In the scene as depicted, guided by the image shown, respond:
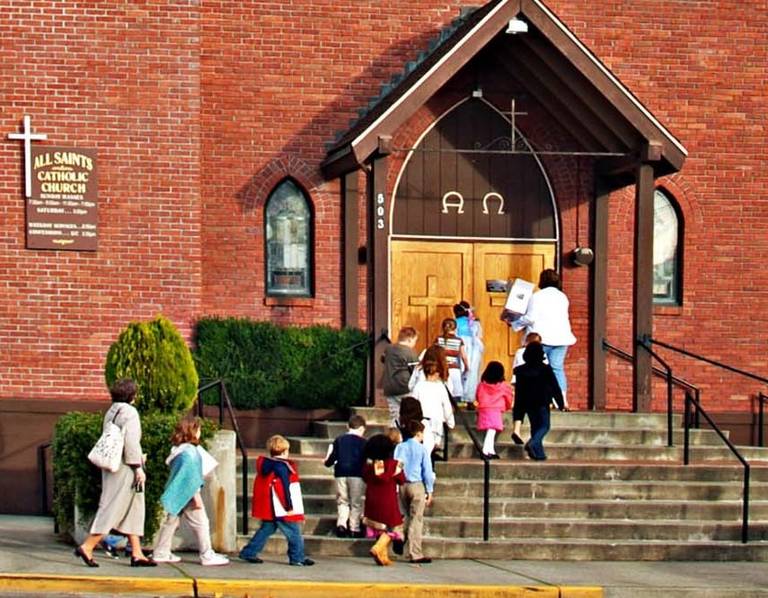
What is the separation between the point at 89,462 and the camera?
50.4ft

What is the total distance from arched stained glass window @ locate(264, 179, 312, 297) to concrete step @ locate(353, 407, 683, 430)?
1.99m

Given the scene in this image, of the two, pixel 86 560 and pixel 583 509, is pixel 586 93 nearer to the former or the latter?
pixel 583 509

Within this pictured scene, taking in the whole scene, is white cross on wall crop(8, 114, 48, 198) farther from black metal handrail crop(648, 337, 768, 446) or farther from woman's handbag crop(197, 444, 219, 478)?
black metal handrail crop(648, 337, 768, 446)

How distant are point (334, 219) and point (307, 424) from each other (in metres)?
2.46

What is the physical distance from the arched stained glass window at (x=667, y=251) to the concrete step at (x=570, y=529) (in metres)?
4.46

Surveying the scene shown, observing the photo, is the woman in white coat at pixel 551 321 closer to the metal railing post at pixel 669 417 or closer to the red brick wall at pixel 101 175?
the metal railing post at pixel 669 417

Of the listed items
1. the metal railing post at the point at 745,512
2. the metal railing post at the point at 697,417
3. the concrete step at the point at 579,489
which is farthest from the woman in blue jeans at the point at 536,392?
the metal railing post at the point at 697,417

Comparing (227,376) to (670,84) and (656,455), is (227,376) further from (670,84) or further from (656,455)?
(670,84)

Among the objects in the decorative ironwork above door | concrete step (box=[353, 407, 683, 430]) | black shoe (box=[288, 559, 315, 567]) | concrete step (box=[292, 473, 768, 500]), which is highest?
the decorative ironwork above door

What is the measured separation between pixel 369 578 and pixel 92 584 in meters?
2.35

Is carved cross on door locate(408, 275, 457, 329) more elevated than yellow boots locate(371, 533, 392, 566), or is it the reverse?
carved cross on door locate(408, 275, 457, 329)

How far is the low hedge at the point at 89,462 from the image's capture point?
15.3m

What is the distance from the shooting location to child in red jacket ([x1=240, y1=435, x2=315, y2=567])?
1484 cm

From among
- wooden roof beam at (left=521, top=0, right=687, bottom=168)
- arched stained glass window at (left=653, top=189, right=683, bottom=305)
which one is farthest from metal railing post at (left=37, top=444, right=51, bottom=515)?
arched stained glass window at (left=653, top=189, right=683, bottom=305)
